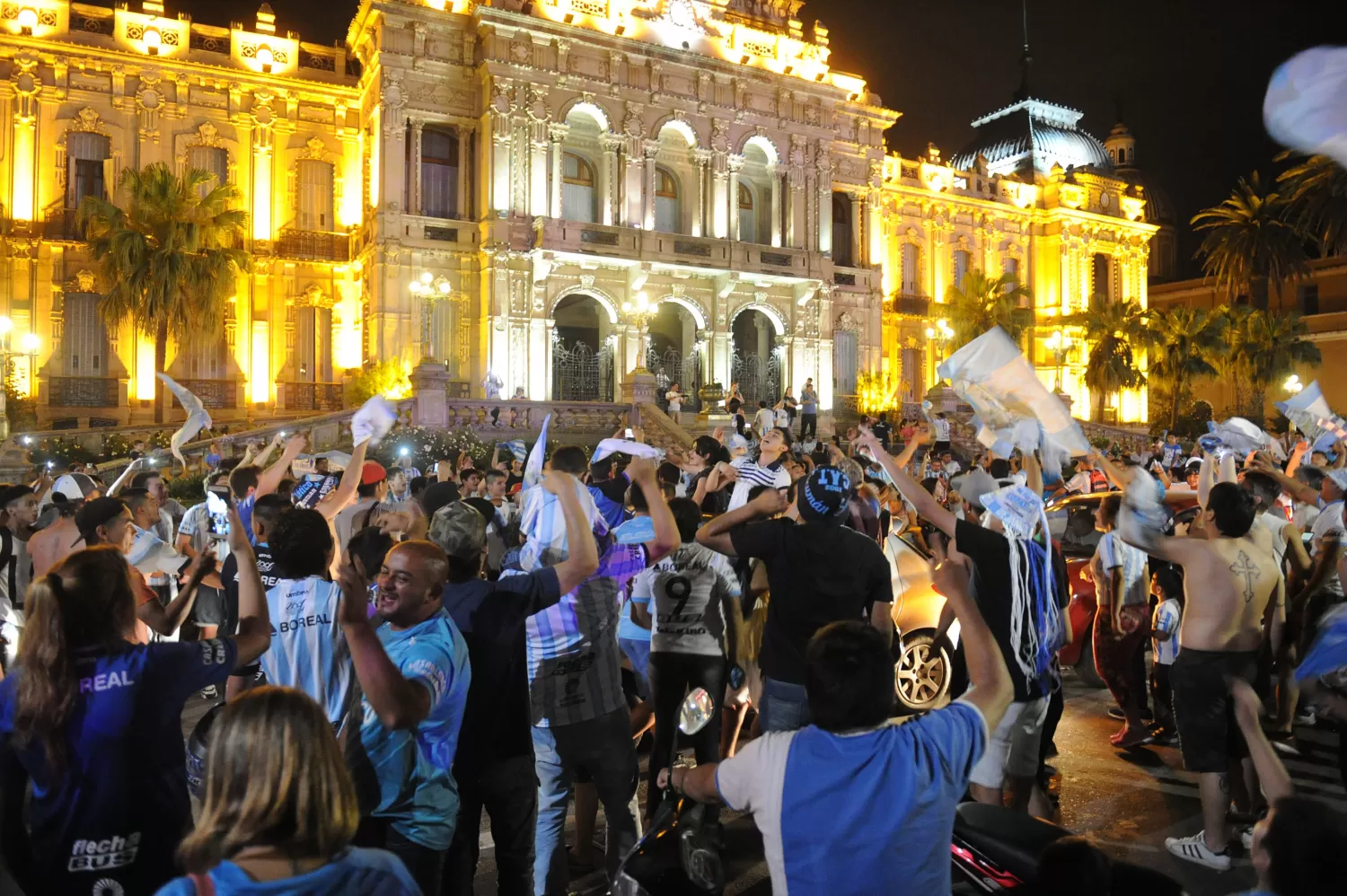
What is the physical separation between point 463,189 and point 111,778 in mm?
31528

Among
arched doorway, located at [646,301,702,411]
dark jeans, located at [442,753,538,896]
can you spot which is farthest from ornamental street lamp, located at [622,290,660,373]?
dark jeans, located at [442,753,538,896]

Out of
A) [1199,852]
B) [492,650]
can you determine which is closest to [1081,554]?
[1199,852]

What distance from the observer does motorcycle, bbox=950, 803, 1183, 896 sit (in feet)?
11.2

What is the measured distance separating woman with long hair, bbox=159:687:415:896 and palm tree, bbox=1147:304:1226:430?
147 feet

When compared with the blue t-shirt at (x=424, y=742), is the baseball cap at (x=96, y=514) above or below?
above

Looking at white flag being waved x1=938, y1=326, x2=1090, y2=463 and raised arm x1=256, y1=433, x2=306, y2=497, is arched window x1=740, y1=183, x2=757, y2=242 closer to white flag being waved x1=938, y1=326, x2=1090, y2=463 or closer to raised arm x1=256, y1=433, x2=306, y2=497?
white flag being waved x1=938, y1=326, x2=1090, y2=463

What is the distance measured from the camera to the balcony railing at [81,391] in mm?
29938

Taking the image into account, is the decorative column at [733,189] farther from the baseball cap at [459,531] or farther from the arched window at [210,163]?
the baseball cap at [459,531]

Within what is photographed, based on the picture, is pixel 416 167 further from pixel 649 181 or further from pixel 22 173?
pixel 22 173

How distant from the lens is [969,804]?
3721 millimetres

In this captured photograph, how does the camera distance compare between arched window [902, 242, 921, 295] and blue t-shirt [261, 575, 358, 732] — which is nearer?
blue t-shirt [261, 575, 358, 732]

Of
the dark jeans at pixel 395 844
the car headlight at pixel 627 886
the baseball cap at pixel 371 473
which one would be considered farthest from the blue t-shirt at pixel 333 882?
the baseball cap at pixel 371 473

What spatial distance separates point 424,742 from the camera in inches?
136

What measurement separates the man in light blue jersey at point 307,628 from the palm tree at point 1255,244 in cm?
4691
